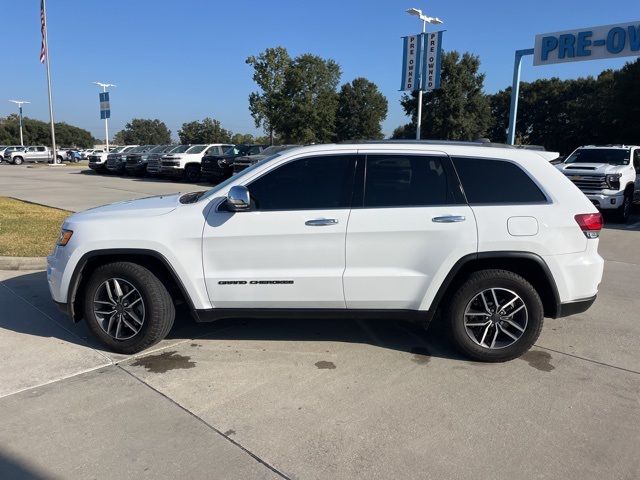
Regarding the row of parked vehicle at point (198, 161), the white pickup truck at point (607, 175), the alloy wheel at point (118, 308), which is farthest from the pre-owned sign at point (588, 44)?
the alloy wheel at point (118, 308)

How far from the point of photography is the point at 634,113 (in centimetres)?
3575

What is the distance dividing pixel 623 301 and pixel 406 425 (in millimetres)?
4055

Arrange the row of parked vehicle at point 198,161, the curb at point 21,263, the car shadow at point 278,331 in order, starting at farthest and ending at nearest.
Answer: the row of parked vehicle at point 198,161 < the curb at point 21,263 < the car shadow at point 278,331

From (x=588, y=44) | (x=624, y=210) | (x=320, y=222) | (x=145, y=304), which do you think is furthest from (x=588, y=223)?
(x=588, y=44)

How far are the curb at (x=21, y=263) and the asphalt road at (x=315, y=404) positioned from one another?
2.12 metres

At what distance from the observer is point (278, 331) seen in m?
4.83

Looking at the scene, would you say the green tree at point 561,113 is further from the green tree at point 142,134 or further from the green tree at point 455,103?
the green tree at point 142,134

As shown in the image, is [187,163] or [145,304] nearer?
[145,304]

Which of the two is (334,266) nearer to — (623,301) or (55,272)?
(55,272)

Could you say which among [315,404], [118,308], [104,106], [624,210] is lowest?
[315,404]

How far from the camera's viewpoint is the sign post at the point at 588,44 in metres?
16.3

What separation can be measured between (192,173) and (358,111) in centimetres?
6396

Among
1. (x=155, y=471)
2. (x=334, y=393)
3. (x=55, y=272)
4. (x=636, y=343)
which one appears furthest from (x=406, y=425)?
(x=55, y=272)

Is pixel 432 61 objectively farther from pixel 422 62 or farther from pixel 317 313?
pixel 317 313
